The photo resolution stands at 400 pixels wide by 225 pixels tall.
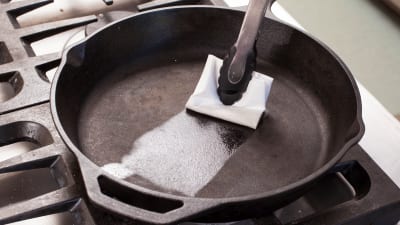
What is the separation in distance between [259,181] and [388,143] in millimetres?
217

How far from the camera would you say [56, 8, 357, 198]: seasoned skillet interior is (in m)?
0.55

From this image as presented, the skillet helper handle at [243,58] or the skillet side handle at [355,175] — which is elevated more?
the skillet helper handle at [243,58]

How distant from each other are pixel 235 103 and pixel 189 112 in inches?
2.5

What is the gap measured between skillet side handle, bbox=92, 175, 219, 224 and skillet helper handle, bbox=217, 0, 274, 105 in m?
0.21

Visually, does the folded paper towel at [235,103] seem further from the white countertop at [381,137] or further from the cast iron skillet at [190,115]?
the white countertop at [381,137]

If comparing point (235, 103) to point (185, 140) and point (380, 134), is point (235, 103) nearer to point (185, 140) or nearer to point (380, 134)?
point (185, 140)

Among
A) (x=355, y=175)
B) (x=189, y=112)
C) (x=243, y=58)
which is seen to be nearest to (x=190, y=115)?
(x=189, y=112)

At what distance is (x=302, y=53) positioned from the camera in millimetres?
664

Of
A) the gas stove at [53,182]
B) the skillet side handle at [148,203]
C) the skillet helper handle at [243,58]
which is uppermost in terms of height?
the skillet helper handle at [243,58]

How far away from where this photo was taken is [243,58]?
564 mm

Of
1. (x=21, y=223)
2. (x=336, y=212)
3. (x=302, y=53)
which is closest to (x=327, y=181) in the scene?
(x=336, y=212)

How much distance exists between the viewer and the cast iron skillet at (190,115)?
0.51m

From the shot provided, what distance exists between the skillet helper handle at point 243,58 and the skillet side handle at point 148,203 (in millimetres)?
209

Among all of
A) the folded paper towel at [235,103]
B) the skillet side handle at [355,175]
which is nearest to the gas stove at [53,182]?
the skillet side handle at [355,175]
